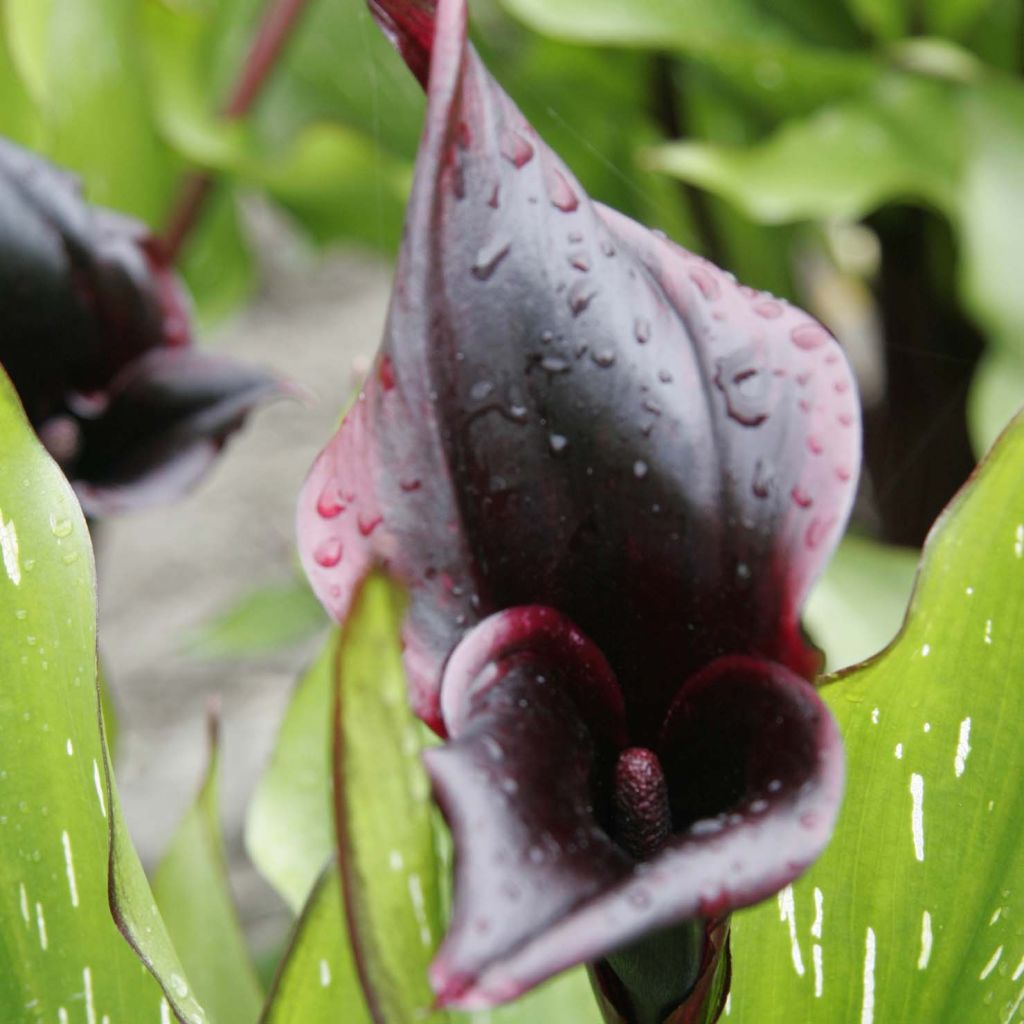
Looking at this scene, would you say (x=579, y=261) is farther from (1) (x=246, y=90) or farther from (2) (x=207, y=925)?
(1) (x=246, y=90)

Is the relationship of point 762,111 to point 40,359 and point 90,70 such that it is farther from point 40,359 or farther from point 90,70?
point 40,359

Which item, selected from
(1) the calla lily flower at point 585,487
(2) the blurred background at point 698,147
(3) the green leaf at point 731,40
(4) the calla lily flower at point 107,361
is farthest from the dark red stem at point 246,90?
(1) the calla lily flower at point 585,487

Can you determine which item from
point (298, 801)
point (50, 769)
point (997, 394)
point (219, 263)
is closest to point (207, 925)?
point (298, 801)

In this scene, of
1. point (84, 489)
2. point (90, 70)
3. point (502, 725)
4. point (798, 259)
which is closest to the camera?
point (502, 725)

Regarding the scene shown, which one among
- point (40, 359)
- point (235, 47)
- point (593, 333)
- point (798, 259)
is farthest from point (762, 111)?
point (593, 333)

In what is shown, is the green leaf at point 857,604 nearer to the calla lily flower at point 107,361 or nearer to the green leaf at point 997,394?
the green leaf at point 997,394
